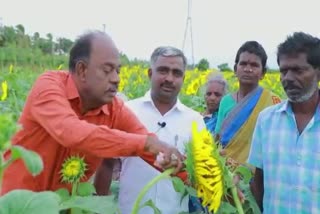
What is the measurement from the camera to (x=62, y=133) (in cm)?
177

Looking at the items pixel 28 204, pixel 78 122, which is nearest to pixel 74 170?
pixel 78 122

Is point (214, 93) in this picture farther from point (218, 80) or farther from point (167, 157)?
point (167, 157)

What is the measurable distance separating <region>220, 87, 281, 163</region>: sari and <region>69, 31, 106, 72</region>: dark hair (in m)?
1.16

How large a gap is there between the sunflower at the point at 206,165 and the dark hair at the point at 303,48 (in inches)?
25.9

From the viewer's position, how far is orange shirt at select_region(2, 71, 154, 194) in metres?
1.77

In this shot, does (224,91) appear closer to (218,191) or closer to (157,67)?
(157,67)

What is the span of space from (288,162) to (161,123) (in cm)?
59

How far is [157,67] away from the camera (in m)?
2.68

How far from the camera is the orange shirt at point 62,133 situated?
5.82ft

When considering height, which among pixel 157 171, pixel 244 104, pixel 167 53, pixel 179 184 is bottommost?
pixel 157 171

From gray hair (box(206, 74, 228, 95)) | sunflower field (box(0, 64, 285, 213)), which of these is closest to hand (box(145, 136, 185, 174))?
sunflower field (box(0, 64, 285, 213))

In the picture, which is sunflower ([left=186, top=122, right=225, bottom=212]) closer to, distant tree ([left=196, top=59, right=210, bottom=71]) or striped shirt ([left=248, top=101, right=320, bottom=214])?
striped shirt ([left=248, top=101, right=320, bottom=214])

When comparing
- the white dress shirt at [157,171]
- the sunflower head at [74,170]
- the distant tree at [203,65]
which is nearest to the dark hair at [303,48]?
the white dress shirt at [157,171]

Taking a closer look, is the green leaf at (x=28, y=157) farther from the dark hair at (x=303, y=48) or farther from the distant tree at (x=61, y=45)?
the distant tree at (x=61, y=45)
